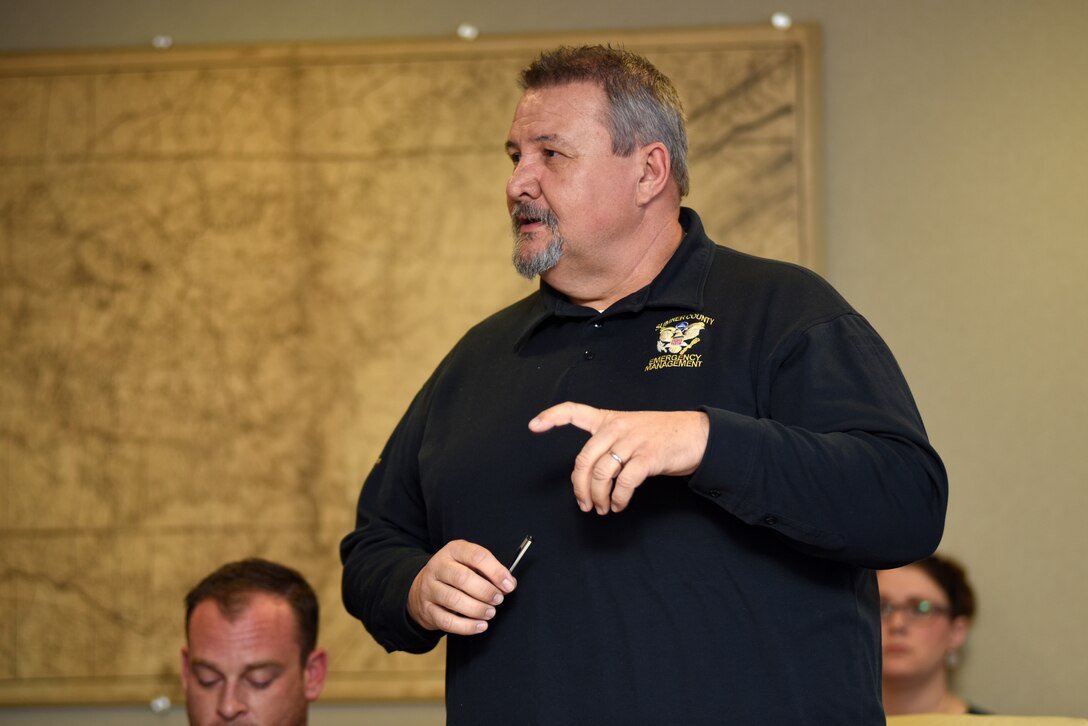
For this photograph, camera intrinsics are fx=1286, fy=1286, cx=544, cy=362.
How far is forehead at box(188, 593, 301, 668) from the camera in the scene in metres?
2.54

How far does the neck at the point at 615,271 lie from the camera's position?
1782mm

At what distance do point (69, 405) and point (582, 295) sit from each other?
6.18 feet

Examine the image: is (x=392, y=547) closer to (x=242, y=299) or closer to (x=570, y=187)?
(x=570, y=187)

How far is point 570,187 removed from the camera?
177 cm

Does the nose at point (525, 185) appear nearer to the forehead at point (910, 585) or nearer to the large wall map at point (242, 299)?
the large wall map at point (242, 299)

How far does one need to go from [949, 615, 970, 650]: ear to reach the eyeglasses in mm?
49

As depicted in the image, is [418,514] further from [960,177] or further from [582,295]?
[960,177]

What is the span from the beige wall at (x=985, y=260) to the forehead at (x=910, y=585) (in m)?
0.15

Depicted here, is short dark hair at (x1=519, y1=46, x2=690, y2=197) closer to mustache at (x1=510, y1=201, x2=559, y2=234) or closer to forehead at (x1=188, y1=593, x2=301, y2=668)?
mustache at (x1=510, y1=201, x2=559, y2=234)

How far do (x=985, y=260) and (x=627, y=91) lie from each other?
5.12ft

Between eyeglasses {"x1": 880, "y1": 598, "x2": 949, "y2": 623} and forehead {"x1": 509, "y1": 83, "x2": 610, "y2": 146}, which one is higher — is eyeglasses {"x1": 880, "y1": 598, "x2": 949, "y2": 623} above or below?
below

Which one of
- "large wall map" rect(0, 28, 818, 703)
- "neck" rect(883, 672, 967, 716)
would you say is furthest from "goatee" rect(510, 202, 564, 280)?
"neck" rect(883, 672, 967, 716)

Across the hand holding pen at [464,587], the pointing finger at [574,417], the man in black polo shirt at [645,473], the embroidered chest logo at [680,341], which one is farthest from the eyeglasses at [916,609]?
the pointing finger at [574,417]

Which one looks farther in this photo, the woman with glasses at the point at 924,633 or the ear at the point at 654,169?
the woman with glasses at the point at 924,633
